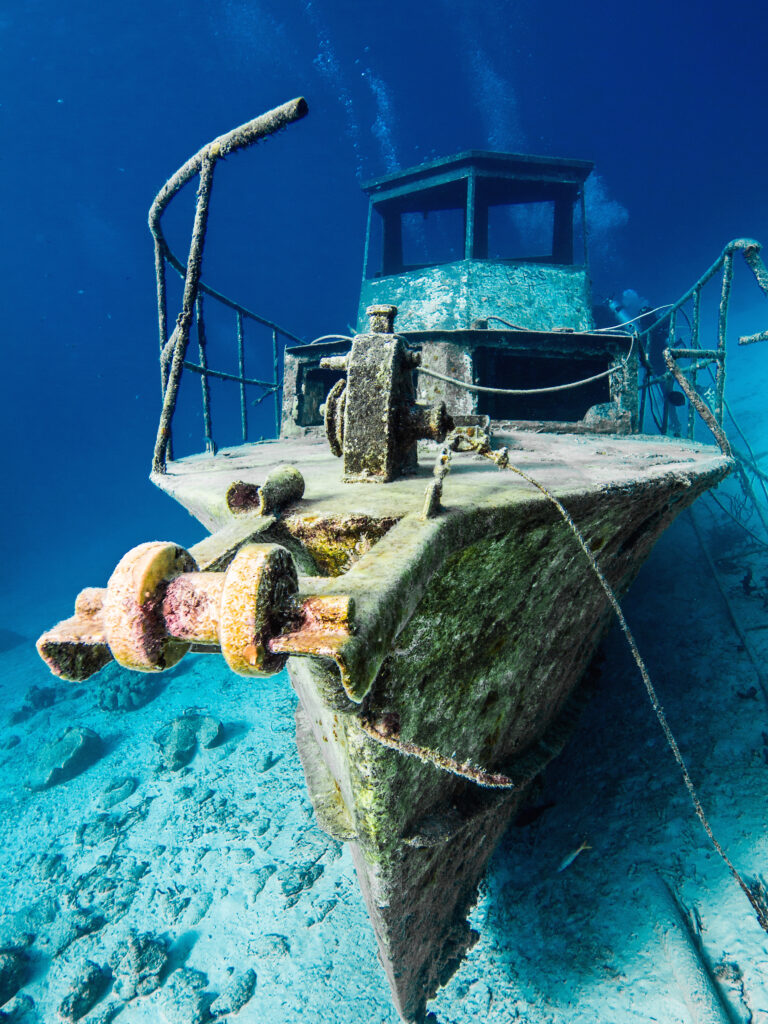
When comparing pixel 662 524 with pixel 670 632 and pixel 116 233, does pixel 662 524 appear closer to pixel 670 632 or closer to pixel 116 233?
pixel 670 632

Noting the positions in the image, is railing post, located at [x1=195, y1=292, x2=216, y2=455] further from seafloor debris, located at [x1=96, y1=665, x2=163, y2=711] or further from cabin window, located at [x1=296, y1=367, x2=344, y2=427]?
seafloor debris, located at [x1=96, y1=665, x2=163, y2=711]

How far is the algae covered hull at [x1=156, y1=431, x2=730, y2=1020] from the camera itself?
4.33ft

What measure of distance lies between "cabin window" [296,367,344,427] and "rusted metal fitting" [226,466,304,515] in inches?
162

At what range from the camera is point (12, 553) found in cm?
5341

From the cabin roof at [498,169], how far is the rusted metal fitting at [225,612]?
9.53m

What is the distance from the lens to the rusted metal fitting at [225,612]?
0.76 metres

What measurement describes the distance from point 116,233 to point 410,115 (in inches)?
2579

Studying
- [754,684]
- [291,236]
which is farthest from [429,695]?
[291,236]

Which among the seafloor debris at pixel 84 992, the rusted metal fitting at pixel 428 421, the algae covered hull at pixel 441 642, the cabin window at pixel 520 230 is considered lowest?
the seafloor debris at pixel 84 992

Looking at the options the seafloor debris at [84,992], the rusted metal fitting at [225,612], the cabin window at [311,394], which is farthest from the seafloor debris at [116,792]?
the rusted metal fitting at [225,612]

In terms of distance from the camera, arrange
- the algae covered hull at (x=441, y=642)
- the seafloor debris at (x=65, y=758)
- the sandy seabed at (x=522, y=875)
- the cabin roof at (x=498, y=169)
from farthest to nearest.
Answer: the cabin roof at (x=498, y=169)
the seafloor debris at (x=65, y=758)
the sandy seabed at (x=522, y=875)
the algae covered hull at (x=441, y=642)

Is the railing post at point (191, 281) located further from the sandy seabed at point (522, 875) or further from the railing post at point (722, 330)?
the railing post at point (722, 330)

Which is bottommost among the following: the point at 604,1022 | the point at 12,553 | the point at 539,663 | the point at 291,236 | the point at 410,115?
the point at 12,553

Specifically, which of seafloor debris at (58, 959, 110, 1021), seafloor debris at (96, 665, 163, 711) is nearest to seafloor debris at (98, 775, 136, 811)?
seafloor debris at (58, 959, 110, 1021)
